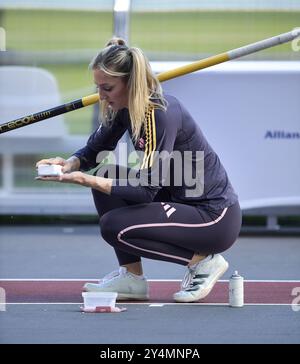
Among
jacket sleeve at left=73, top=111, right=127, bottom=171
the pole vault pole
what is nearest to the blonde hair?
jacket sleeve at left=73, top=111, right=127, bottom=171

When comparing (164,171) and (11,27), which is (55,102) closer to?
(11,27)

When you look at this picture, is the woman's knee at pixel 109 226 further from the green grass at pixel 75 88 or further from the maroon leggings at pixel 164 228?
the green grass at pixel 75 88

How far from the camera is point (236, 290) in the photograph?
19.1 ft

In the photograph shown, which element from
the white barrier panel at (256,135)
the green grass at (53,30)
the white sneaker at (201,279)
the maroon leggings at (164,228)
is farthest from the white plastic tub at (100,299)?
the green grass at (53,30)

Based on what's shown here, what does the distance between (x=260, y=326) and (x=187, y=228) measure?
32.2 inches

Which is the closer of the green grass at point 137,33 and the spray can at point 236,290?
the spray can at point 236,290

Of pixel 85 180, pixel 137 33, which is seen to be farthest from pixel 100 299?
pixel 137 33

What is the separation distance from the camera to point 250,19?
11.2 meters

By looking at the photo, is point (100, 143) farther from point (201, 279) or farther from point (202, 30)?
point (202, 30)

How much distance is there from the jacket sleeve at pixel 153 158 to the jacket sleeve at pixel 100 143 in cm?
43

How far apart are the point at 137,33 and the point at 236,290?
5837 millimetres

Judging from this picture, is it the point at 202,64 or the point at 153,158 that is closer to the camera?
the point at 153,158

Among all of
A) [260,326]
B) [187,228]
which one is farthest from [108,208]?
[260,326]

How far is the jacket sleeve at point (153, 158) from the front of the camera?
562cm
